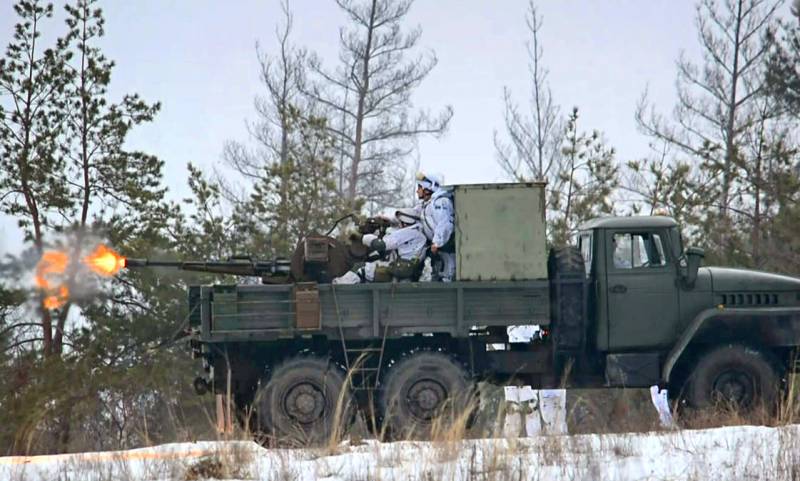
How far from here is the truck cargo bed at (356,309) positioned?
13.6 metres

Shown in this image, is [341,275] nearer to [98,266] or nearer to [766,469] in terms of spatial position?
[98,266]

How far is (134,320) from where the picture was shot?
25938 mm

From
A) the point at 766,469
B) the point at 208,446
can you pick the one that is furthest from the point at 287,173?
the point at 766,469

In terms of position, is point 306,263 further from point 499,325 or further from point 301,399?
point 499,325

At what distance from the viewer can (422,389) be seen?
13.8 meters

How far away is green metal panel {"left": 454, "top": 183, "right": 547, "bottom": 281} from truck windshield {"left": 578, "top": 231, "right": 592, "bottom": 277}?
0.73 meters

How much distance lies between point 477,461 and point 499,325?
4.24 metres

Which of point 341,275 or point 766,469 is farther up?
point 341,275

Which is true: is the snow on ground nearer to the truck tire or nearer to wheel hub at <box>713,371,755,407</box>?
the truck tire

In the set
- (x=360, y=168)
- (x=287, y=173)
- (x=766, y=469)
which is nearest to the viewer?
(x=766, y=469)

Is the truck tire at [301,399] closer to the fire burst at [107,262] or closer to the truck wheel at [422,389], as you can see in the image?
the truck wheel at [422,389]

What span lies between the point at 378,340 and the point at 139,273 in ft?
42.9

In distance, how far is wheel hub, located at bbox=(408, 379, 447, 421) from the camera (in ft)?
45.0

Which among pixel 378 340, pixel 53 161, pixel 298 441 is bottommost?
pixel 298 441
